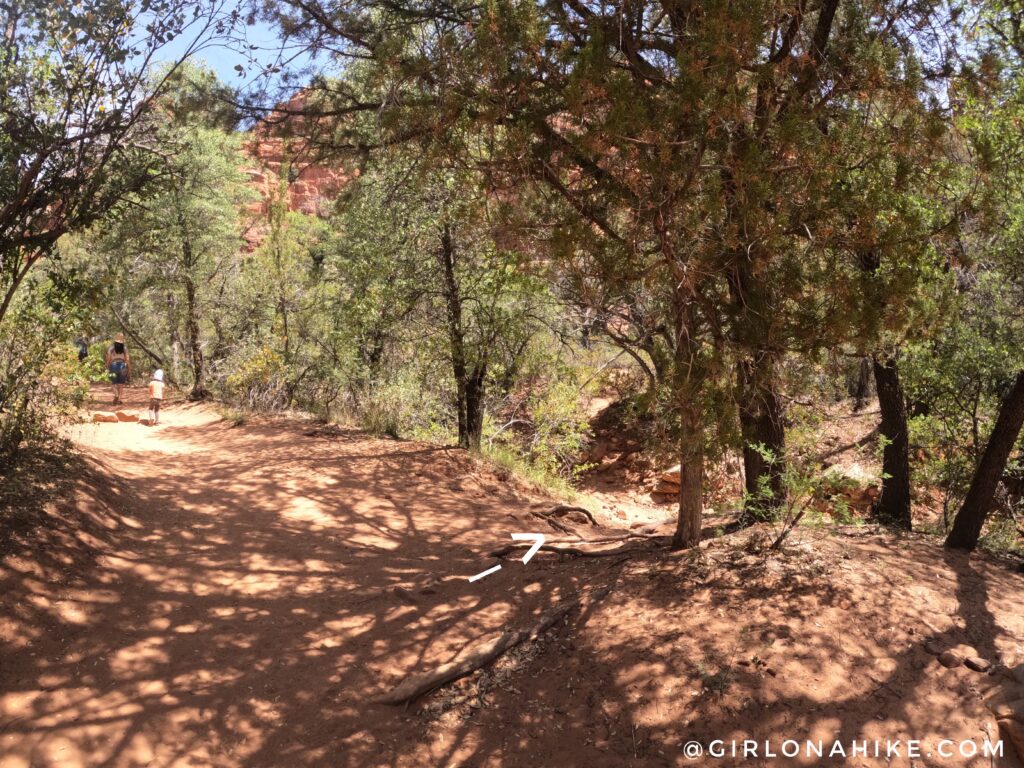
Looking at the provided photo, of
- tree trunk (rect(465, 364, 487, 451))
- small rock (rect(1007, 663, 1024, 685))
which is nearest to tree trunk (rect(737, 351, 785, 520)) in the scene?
small rock (rect(1007, 663, 1024, 685))

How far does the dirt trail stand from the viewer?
3.70 meters

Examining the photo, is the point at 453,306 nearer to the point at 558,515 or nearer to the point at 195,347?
the point at 558,515

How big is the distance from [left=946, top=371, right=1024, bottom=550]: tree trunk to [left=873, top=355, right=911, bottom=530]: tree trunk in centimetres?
127

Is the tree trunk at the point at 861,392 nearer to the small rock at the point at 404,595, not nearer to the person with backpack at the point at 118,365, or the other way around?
the small rock at the point at 404,595


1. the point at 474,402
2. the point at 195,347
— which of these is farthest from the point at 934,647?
the point at 195,347

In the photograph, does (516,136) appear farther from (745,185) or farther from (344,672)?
(344,672)

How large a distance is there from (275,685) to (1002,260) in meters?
6.85

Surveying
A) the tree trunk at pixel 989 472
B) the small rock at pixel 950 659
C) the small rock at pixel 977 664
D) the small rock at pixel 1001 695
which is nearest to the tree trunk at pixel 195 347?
the tree trunk at pixel 989 472

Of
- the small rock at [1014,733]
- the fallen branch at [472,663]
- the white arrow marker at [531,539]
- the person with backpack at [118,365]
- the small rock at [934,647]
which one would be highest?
the person with backpack at [118,365]

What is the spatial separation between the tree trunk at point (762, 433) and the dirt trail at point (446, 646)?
0.52 meters

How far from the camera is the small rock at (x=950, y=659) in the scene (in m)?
3.99

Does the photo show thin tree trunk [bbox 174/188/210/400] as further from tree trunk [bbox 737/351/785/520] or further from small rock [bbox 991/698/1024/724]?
small rock [bbox 991/698/1024/724]

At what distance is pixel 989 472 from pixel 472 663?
4.51 m

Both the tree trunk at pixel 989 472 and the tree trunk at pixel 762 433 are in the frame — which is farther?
the tree trunk at pixel 989 472
